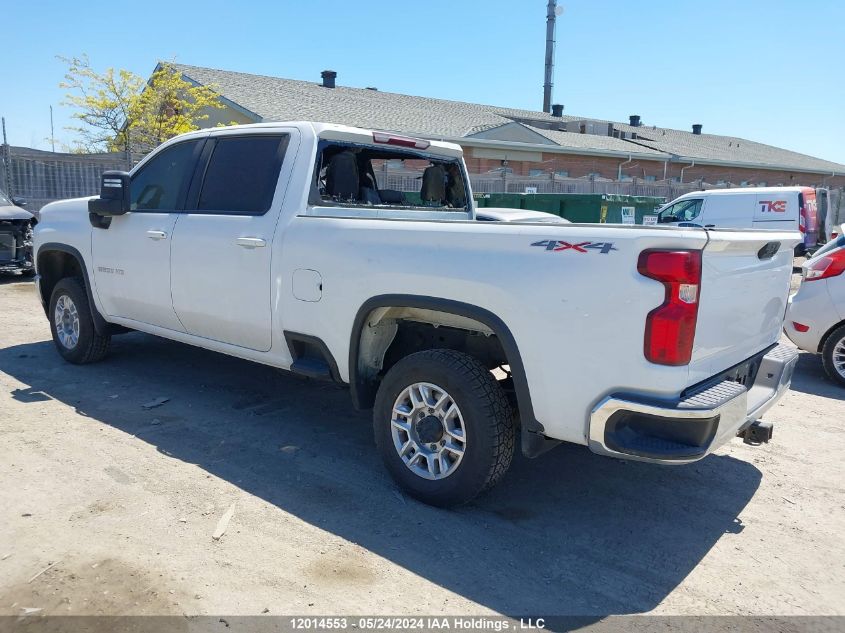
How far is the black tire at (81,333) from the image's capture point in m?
5.99

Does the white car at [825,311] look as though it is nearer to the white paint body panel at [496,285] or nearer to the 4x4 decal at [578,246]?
the white paint body panel at [496,285]

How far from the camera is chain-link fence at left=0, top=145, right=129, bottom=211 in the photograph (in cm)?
1533

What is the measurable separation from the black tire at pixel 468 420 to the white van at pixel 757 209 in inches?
496

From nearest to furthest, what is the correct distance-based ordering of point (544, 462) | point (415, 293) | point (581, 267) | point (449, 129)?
point (581, 267) → point (415, 293) → point (544, 462) → point (449, 129)

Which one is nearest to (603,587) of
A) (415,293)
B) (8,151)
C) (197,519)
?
(415,293)

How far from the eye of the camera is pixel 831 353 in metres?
6.53

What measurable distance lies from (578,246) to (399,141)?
7.78 ft

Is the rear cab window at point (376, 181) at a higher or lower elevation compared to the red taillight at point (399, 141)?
lower

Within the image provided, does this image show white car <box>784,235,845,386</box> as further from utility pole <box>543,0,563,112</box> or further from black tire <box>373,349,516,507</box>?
utility pole <box>543,0,563,112</box>

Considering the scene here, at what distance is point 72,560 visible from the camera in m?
3.10

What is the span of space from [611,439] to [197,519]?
7.01ft

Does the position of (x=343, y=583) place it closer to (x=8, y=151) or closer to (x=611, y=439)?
(x=611, y=439)

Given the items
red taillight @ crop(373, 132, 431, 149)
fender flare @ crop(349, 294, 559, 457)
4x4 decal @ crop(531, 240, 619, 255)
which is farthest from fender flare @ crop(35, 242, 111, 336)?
4x4 decal @ crop(531, 240, 619, 255)

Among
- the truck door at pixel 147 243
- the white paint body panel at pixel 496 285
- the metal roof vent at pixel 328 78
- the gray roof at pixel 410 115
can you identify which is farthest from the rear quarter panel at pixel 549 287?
the metal roof vent at pixel 328 78
